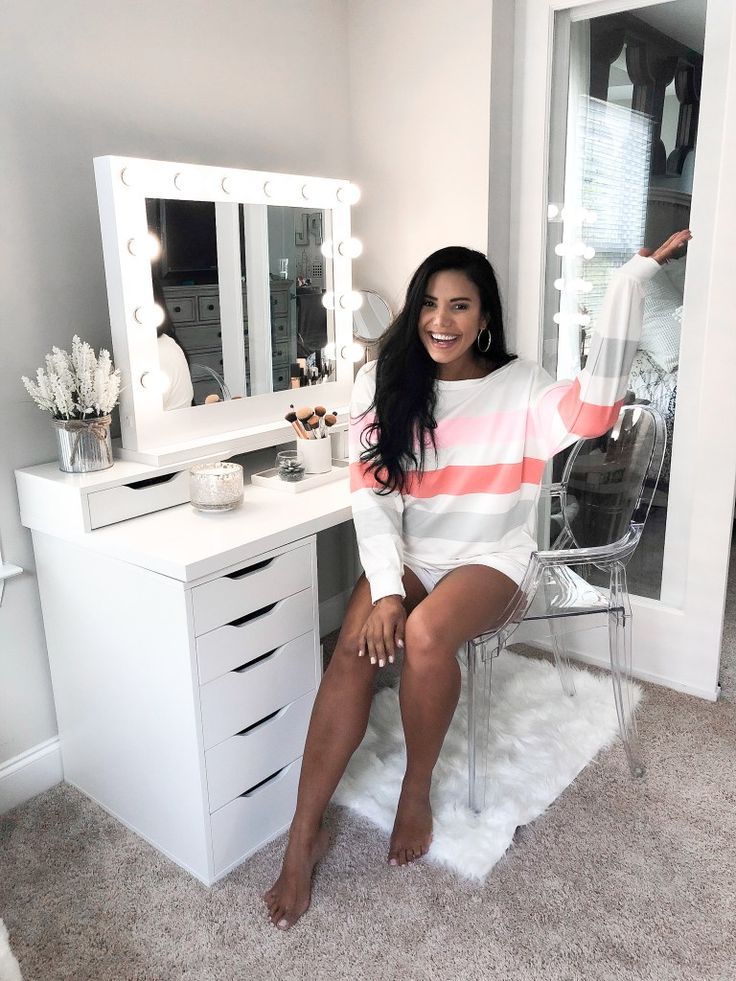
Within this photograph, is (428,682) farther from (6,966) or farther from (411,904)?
(6,966)

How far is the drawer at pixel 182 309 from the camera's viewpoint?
190cm

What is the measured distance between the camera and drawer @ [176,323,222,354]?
6.37 feet

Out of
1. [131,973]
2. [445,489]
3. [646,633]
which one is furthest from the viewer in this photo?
[646,633]

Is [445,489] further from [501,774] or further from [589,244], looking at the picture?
[589,244]

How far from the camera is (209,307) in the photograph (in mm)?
1990

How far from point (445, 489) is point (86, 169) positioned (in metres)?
1.08

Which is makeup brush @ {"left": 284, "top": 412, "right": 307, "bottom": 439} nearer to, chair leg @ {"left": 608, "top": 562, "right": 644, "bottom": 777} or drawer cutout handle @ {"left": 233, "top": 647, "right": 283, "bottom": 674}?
drawer cutout handle @ {"left": 233, "top": 647, "right": 283, "bottom": 674}

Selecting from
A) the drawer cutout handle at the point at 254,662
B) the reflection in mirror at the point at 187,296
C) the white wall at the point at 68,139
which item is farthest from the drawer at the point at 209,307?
the drawer cutout handle at the point at 254,662

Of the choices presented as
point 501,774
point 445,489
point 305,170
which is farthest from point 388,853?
point 305,170

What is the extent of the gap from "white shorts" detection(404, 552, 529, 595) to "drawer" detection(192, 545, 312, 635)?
257 millimetres

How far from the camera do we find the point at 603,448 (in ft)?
6.41

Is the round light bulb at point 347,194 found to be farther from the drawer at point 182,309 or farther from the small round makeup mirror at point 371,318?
the drawer at point 182,309

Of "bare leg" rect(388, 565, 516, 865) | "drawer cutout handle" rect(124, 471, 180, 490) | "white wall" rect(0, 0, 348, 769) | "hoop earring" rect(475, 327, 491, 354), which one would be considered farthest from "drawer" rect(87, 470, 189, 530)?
"hoop earring" rect(475, 327, 491, 354)

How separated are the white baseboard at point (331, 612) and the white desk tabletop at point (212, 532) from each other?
807 mm
